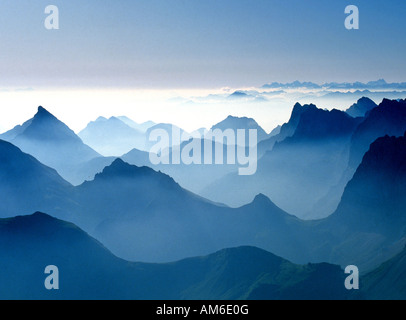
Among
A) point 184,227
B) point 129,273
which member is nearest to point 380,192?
point 184,227

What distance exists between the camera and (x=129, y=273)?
109250 mm

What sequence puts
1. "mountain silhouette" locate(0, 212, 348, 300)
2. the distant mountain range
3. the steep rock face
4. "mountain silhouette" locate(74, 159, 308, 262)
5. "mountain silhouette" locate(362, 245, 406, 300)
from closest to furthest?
"mountain silhouette" locate(362, 245, 406, 300) < "mountain silhouette" locate(0, 212, 348, 300) < the distant mountain range < the steep rock face < "mountain silhouette" locate(74, 159, 308, 262)

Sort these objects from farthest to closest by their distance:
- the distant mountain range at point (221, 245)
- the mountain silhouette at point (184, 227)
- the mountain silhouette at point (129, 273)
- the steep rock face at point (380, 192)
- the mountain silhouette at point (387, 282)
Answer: the mountain silhouette at point (184, 227) → the steep rock face at point (380, 192) → the distant mountain range at point (221, 245) → the mountain silhouette at point (129, 273) → the mountain silhouette at point (387, 282)


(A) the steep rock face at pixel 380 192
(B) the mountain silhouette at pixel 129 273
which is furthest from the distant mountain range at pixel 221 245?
(A) the steep rock face at pixel 380 192

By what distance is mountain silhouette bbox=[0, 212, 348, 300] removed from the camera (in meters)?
90.6

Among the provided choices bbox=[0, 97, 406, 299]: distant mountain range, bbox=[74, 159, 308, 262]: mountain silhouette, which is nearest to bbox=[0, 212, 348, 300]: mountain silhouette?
bbox=[0, 97, 406, 299]: distant mountain range

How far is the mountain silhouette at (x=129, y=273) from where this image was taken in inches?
3565

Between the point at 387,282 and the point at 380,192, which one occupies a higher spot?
the point at 380,192

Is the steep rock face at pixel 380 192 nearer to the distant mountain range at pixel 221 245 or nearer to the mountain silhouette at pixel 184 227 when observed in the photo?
the distant mountain range at pixel 221 245

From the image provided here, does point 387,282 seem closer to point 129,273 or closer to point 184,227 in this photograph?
point 129,273

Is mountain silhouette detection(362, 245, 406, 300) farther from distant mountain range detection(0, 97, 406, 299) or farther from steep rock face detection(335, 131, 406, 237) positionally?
steep rock face detection(335, 131, 406, 237)
